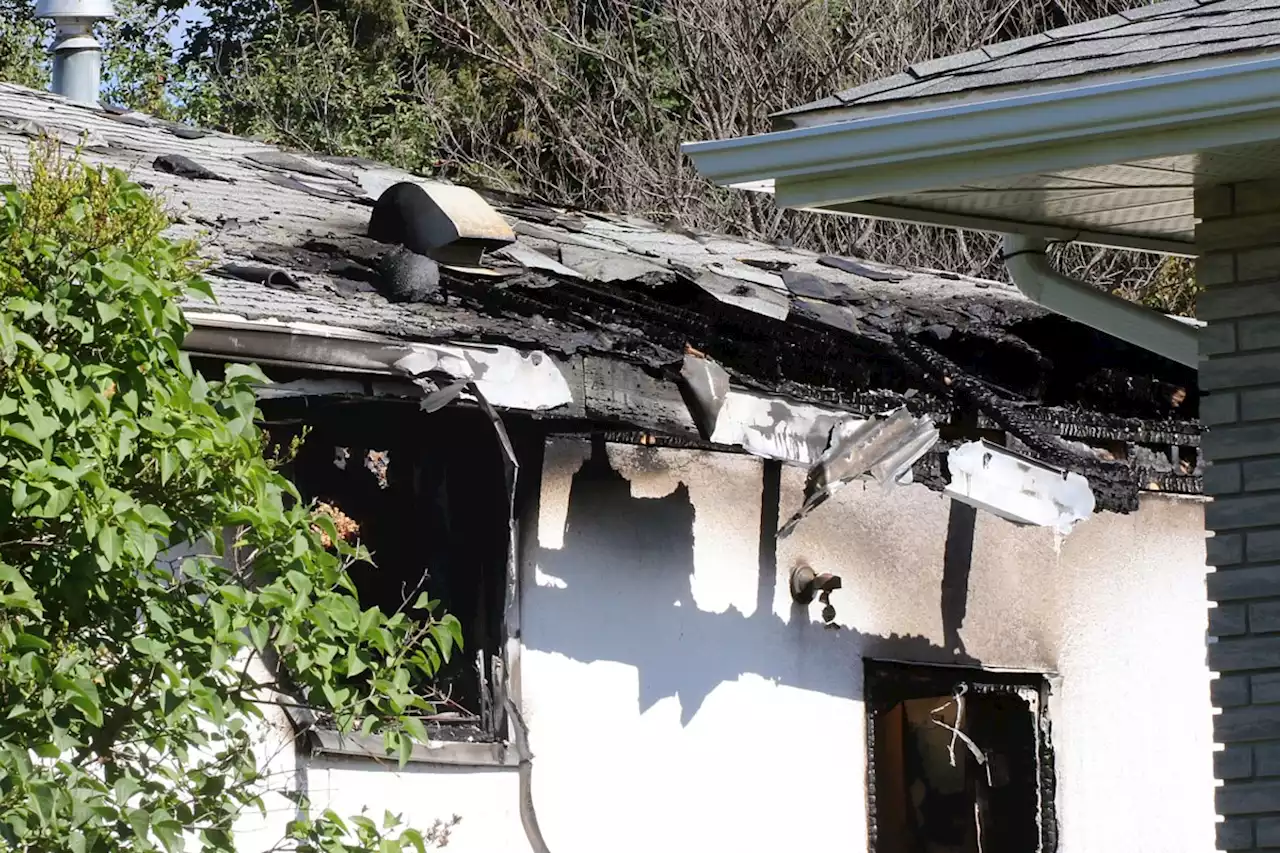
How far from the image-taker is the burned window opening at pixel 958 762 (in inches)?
364

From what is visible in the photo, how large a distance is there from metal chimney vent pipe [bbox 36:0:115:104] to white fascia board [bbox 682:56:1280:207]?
7694 mm

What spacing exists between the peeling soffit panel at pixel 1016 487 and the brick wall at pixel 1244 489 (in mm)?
3389

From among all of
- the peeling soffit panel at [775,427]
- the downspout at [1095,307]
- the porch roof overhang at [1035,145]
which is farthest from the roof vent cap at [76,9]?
the porch roof overhang at [1035,145]

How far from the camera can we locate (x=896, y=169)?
5238 mm

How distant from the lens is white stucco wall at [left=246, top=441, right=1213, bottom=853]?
7.95 m

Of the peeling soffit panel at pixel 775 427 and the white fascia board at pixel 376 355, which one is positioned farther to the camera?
the peeling soffit panel at pixel 775 427

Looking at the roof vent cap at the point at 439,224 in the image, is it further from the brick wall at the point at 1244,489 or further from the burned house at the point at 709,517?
the brick wall at the point at 1244,489

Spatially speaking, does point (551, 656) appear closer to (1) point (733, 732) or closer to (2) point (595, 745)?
(2) point (595, 745)

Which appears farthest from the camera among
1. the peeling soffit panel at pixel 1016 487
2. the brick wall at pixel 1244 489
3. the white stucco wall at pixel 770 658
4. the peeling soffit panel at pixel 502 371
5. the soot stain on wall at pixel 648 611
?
the peeling soffit panel at pixel 1016 487

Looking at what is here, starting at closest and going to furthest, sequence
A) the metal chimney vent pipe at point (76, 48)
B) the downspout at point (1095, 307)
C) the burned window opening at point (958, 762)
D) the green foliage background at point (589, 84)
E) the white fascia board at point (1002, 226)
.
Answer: the white fascia board at point (1002, 226)
the downspout at point (1095, 307)
the burned window opening at point (958, 762)
the metal chimney vent pipe at point (76, 48)
the green foliage background at point (589, 84)

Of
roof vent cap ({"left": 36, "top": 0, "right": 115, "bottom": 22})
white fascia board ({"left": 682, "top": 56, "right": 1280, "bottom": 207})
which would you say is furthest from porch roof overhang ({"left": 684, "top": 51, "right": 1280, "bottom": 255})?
roof vent cap ({"left": 36, "top": 0, "right": 115, "bottom": 22})

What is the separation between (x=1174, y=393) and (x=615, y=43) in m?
11.9

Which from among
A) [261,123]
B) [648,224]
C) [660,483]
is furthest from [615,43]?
[660,483]

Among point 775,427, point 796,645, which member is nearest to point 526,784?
point 796,645
